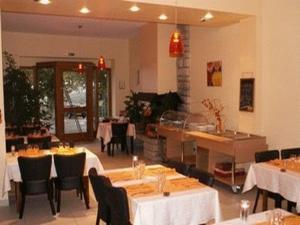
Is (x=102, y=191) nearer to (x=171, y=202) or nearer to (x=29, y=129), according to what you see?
(x=171, y=202)

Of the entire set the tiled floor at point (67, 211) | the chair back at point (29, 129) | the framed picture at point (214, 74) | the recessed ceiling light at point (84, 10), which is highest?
the recessed ceiling light at point (84, 10)

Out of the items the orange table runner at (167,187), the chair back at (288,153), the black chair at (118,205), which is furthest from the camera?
the chair back at (288,153)

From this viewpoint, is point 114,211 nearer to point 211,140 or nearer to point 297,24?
point 211,140

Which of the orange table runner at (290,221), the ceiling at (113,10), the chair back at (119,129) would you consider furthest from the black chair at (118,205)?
the chair back at (119,129)

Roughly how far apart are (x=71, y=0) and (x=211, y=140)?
313 cm

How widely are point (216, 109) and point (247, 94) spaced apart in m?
1.01

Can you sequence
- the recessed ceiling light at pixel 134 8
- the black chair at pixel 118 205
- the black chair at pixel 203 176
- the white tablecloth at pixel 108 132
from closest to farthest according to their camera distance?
the black chair at pixel 118 205 → the black chair at pixel 203 176 → the recessed ceiling light at pixel 134 8 → the white tablecloth at pixel 108 132

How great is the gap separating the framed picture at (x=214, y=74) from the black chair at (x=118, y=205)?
448 cm

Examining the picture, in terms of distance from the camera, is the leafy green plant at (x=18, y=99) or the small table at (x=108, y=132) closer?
→ the leafy green plant at (x=18, y=99)

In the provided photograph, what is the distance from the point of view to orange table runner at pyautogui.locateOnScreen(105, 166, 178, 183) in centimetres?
375

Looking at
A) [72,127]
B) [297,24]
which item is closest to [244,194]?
[297,24]

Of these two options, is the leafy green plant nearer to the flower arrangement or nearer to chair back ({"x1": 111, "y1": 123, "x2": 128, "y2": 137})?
chair back ({"x1": 111, "y1": 123, "x2": 128, "y2": 137})

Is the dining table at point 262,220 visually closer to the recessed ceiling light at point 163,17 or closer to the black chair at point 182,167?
the black chair at point 182,167

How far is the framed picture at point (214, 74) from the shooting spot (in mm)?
7025
